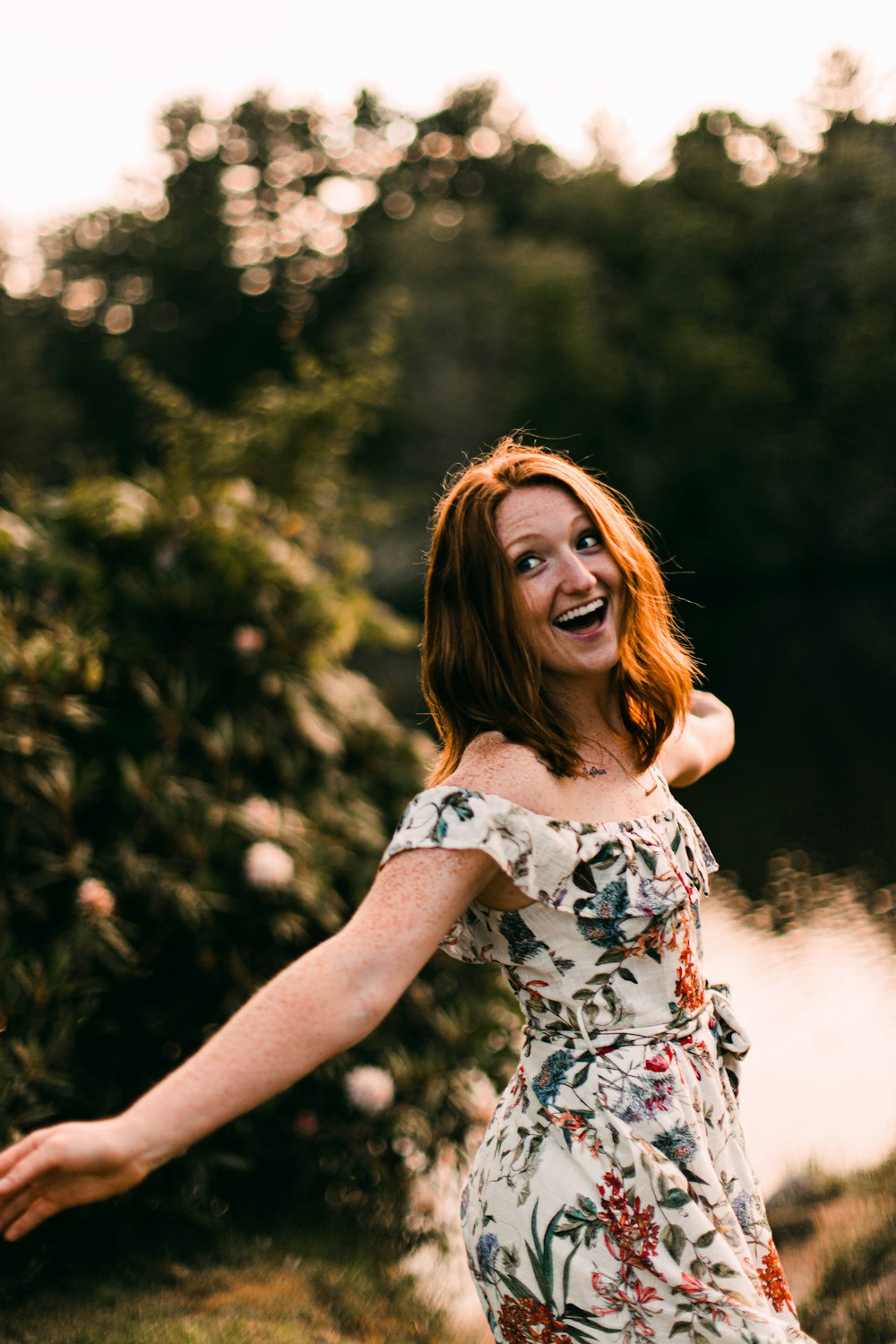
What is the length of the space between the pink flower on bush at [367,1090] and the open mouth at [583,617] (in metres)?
2.28

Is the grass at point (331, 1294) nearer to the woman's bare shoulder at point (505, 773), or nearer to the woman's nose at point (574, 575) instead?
the woman's bare shoulder at point (505, 773)

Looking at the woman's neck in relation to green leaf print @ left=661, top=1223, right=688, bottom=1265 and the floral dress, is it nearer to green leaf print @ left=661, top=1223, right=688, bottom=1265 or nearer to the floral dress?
the floral dress

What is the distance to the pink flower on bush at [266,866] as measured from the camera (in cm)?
336

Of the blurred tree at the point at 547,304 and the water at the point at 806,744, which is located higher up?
the blurred tree at the point at 547,304

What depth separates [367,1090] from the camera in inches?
134

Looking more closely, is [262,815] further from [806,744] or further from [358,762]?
[806,744]

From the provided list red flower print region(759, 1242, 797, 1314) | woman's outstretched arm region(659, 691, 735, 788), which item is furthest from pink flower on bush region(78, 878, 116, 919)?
red flower print region(759, 1242, 797, 1314)

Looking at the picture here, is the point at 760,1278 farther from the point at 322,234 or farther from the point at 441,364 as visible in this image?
the point at 322,234

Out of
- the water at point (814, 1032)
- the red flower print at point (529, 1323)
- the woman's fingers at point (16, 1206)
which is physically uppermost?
the woman's fingers at point (16, 1206)

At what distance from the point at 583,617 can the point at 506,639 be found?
128 millimetres

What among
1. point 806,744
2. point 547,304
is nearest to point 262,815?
point 806,744

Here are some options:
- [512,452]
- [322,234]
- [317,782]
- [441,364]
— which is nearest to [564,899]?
[512,452]

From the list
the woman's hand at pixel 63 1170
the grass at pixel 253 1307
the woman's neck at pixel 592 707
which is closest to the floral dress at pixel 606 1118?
the woman's neck at pixel 592 707

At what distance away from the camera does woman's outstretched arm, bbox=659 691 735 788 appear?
6.42 ft
